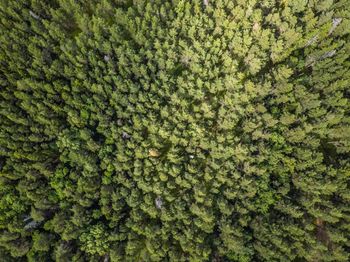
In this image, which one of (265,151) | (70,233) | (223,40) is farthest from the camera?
(223,40)

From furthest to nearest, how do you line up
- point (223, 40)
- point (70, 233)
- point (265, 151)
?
1. point (223, 40)
2. point (265, 151)
3. point (70, 233)

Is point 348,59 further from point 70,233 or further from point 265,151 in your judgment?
point 70,233

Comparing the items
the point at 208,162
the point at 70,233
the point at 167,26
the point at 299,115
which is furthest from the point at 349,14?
the point at 70,233

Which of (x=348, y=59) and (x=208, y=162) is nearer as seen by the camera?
(x=208, y=162)

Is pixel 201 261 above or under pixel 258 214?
under

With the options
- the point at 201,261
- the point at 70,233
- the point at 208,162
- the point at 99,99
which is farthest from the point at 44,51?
the point at 201,261

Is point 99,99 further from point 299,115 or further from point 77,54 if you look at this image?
point 299,115

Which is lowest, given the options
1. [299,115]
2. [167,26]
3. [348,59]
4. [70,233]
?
[70,233]
